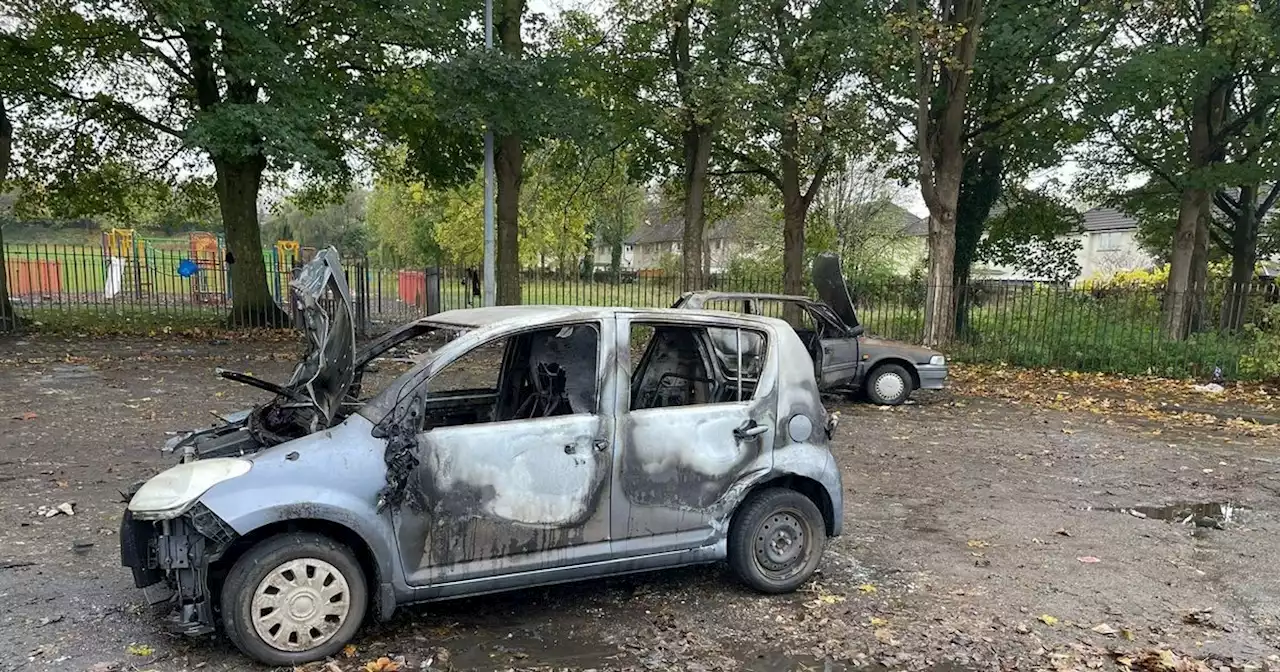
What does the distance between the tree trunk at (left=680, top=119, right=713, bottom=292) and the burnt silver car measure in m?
12.7

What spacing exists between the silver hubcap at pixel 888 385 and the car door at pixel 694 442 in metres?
6.64

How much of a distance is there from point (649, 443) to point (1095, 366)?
13.5 metres

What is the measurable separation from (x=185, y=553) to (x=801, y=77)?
1496 centimetres

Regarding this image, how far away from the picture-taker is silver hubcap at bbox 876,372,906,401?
1091 centimetres

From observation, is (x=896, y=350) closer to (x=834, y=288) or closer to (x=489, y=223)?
(x=834, y=288)

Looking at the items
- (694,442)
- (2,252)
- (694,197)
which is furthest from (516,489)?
(2,252)

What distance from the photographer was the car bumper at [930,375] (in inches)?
432

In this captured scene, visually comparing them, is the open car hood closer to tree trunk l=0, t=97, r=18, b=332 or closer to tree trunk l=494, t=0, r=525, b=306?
tree trunk l=494, t=0, r=525, b=306

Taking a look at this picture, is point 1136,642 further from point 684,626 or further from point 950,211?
point 950,211

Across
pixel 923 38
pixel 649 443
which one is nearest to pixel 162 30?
pixel 923 38

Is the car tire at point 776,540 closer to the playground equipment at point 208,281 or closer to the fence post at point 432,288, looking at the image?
the fence post at point 432,288

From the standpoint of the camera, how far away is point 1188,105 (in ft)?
57.4

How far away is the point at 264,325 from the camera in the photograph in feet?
58.5

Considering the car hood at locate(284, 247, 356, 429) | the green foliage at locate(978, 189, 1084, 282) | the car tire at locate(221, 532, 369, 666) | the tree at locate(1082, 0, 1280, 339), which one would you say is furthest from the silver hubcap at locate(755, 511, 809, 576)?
the green foliage at locate(978, 189, 1084, 282)
